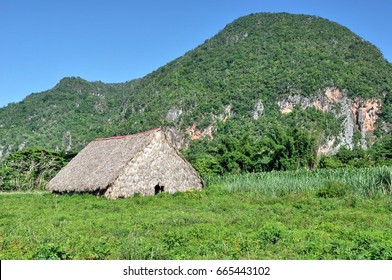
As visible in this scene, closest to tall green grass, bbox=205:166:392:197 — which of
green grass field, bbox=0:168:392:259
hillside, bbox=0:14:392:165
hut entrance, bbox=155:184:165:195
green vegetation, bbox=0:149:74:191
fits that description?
green grass field, bbox=0:168:392:259

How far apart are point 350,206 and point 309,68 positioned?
88689 millimetres

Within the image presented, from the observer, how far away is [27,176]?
1459 inches

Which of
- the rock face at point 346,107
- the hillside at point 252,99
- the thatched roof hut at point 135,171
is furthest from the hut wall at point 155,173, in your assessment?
the rock face at point 346,107

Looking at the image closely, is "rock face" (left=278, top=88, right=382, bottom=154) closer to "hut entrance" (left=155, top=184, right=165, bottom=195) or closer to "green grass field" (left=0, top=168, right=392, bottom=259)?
"hut entrance" (left=155, top=184, right=165, bottom=195)

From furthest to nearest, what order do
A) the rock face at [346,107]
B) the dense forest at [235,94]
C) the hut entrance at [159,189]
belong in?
the rock face at [346,107]
the dense forest at [235,94]
the hut entrance at [159,189]

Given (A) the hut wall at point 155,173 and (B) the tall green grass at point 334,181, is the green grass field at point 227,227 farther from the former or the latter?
(A) the hut wall at point 155,173

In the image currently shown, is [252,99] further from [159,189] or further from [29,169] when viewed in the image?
[159,189]

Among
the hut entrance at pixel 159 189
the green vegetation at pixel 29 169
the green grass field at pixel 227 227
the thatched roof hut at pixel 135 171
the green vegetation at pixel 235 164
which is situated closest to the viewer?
the green grass field at pixel 227 227

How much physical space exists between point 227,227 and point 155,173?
11125 millimetres

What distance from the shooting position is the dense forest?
85375mm

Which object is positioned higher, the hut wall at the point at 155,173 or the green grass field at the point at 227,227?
the hut wall at the point at 155,173

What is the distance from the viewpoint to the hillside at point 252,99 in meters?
86.6

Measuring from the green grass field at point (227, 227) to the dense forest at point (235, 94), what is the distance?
144 ft
